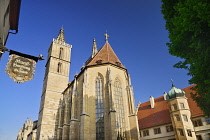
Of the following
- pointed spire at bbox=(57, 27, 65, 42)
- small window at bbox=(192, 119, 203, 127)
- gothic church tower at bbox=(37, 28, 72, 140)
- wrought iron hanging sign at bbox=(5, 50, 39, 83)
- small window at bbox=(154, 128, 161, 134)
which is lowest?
small window at bbox=(154, 128, 161, 134)

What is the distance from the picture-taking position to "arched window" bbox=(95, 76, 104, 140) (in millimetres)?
18016

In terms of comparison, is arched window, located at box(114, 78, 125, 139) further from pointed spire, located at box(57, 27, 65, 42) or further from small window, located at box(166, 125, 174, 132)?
pointed spire, located at box(57, 27, 65, 42)

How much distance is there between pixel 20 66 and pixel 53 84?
26582mm

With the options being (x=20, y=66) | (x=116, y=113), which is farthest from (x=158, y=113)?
(x=20, y=66)

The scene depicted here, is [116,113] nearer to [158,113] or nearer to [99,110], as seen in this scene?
[99,110]

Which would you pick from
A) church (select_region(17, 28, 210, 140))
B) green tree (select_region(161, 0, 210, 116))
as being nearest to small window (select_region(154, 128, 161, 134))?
church (select_region(17, 28, 210, 140))

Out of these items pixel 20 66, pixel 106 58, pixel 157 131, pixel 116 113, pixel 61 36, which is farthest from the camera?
pixel 61 36

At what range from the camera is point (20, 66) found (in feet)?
21.7

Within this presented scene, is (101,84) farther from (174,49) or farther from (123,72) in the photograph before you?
(174,49)

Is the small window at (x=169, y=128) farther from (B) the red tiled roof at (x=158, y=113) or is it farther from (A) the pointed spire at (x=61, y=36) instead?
(A) the pointed spire at (x=61, y=36)

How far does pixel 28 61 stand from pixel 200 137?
807 inches

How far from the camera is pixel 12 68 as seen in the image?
Answer: 639cm

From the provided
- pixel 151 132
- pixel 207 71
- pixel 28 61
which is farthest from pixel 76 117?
pixel 207 71

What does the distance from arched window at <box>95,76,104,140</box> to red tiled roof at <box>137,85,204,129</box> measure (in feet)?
27.3
